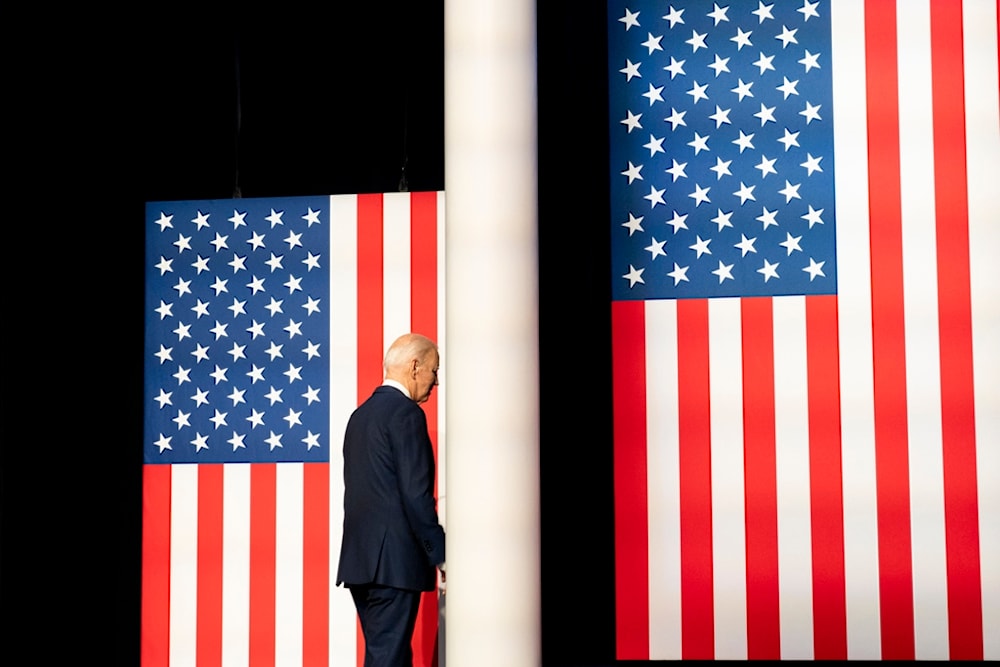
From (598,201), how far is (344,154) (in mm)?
1018

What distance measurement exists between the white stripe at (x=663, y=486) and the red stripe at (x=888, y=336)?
65 cm

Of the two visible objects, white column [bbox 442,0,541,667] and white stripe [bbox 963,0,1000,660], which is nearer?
white column [bbox 442,0,541,667]

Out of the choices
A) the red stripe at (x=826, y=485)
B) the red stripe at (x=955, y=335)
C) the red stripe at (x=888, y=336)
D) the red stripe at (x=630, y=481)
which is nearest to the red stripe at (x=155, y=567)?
the red stripe at (x=630, y=481)

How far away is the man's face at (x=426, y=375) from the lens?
369cm

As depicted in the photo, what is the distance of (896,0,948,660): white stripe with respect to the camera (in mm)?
3986

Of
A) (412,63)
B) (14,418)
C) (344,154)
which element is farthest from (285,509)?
(412,63)

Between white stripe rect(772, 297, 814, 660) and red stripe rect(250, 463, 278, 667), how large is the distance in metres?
1.73

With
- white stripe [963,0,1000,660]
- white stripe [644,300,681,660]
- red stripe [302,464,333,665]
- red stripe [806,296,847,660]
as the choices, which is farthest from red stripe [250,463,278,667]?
white stripe [963,0,1000,660]

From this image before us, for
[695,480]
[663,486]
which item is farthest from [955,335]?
[663,486]

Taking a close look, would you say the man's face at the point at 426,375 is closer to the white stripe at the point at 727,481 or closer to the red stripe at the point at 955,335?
the white stripe at the point at 727,481

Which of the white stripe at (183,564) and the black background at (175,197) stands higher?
the black background at (175,197)

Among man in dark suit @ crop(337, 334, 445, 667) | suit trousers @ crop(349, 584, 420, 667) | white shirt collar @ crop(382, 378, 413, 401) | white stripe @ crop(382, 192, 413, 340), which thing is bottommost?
suit trousers @ crop(349, 584, 420, 667)

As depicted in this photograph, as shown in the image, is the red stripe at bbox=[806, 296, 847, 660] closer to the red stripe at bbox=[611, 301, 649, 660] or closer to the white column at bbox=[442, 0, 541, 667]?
the red stripe at bbox=[611, 301, 649, 660]

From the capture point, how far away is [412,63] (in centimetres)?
465
